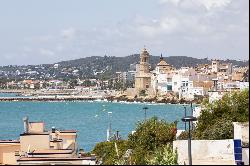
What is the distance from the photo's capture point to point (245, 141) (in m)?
15.7

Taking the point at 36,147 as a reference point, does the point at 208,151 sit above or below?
above

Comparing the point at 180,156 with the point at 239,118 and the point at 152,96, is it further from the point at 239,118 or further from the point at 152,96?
the point at 152,96

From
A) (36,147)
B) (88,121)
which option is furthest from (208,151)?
(88,121)

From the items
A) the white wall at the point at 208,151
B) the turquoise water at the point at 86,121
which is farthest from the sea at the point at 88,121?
the white wall at the point at 208,151

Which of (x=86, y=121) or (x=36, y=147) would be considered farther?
(x=86, y=121)

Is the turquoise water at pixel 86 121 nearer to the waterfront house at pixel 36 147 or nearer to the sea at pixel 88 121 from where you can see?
the sea at pixel 88 121

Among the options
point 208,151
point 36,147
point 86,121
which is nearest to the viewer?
point 208,151

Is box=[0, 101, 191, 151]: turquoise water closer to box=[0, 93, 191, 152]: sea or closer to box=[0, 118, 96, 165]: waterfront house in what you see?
box=[0, 93, 191, 152]: sea

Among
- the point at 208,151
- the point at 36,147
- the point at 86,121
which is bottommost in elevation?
the point at 86,121

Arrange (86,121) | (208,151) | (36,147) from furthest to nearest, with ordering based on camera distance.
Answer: (86,121) → (36,147) → (208,151)

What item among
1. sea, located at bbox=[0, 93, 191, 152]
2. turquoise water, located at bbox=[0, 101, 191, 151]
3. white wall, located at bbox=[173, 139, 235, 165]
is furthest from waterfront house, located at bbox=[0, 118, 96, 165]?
turquoise water, located at bbox=[0, 101, 191, 151]

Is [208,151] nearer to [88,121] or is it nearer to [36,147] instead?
[36,147]

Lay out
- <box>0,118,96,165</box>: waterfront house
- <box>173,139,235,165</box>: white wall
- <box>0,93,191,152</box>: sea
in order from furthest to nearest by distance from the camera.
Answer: <box>0,93,191,152</box>: sea < <box>0,118,96,165</box>: waterfront house < <box>173,139,235,165</box>: white wall

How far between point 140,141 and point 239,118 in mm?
3249
